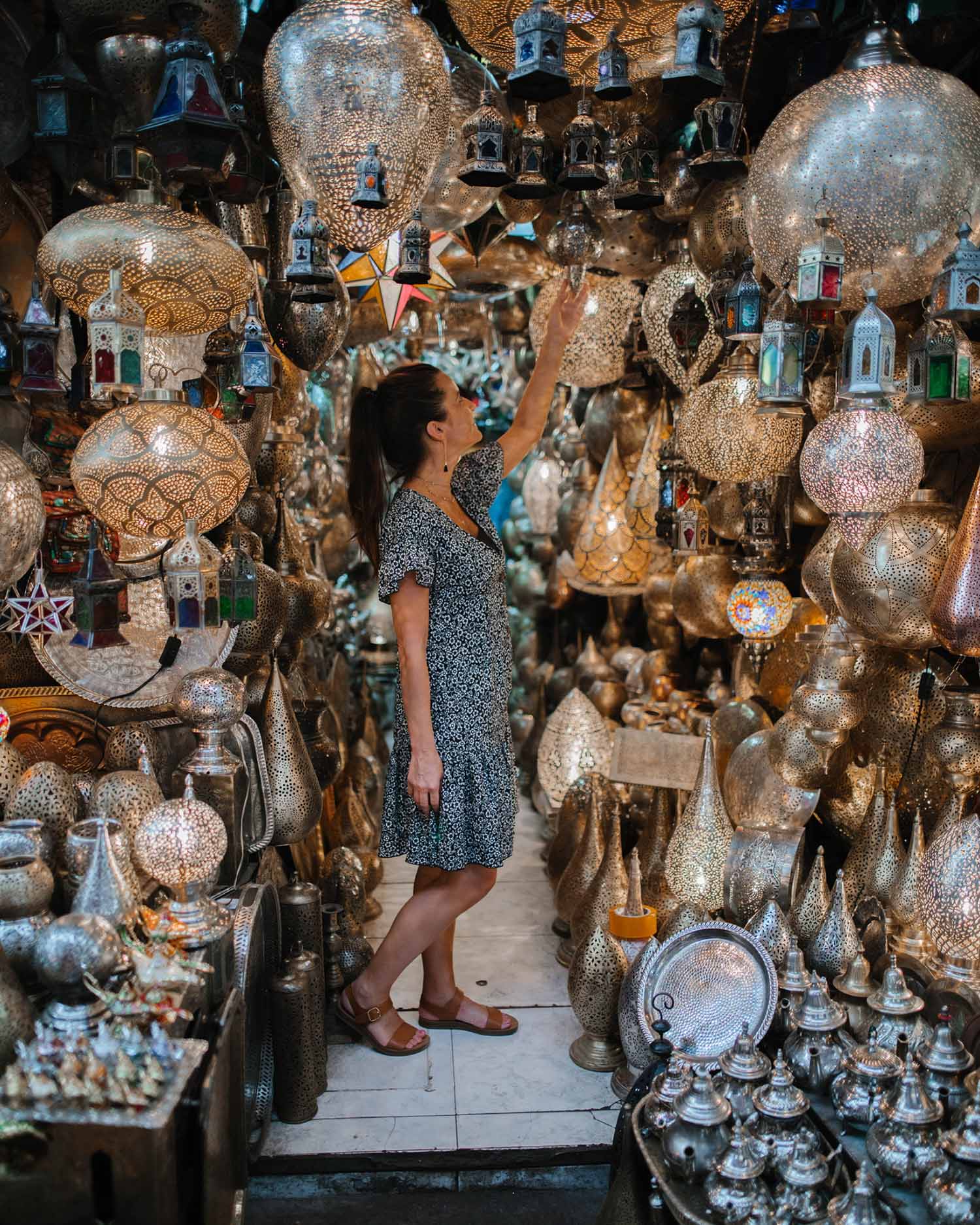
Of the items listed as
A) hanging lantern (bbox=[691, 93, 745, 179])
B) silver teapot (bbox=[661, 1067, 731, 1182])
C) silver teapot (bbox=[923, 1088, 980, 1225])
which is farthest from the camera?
hanging lantern (bbox=[691, 93, 745, 179])

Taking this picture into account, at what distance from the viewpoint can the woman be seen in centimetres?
258

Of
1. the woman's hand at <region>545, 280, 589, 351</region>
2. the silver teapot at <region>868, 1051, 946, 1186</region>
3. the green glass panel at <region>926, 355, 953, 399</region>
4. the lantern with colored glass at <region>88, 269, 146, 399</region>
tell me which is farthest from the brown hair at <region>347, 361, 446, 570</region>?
the silver teapot at <region>868, 1051, 946, 1186</region>

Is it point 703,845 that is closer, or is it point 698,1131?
point 698,1131

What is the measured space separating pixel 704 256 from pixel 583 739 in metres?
1.84

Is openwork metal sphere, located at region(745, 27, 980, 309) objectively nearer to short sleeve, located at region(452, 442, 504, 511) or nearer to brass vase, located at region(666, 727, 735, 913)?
short sleeve, located at region(452, 442, 504, 511)

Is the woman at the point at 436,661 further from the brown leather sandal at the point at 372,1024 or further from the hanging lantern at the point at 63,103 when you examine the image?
the hanging lantern at the point at 63,103

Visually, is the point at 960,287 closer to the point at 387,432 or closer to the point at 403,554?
the point at 403,554

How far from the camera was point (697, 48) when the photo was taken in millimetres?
1569

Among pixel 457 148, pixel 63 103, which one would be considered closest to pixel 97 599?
pixel 63 103

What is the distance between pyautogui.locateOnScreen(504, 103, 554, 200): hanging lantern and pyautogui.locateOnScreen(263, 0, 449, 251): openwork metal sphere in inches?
10.7

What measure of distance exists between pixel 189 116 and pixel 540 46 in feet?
1.66

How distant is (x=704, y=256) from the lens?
7.94 feet

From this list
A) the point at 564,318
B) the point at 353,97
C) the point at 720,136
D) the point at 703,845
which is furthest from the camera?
the point at 564,318

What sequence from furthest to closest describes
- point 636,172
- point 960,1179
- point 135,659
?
point 135,659, point 636,172, point 960,1179
